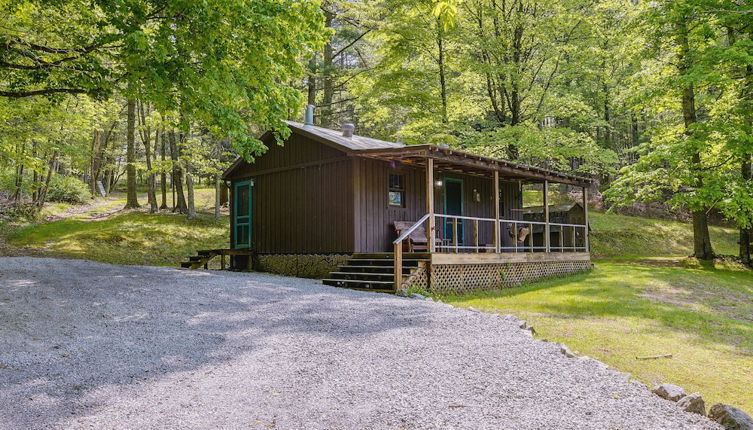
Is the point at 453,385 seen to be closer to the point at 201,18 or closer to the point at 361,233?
the point at 201,18

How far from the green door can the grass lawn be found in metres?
2.38

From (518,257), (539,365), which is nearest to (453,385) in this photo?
(539,365)

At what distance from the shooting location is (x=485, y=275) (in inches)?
450

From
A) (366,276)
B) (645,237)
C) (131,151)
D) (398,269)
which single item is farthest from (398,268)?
(645,237)

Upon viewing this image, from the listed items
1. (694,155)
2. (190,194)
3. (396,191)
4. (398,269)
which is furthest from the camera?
(190,194)

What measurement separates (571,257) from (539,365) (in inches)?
439

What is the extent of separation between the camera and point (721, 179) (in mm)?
14367

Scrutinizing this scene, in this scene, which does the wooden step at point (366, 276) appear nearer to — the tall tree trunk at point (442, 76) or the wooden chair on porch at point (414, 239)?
the wooden chair on porch at point (414, 239)

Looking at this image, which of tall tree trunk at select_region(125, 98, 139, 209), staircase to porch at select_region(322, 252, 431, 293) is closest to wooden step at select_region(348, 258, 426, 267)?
staircase to porch at select_region(322, 252, 431, 293)

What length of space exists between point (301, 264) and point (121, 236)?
8000 millimetres

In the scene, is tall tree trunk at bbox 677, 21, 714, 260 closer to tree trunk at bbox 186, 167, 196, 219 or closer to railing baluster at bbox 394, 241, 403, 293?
railing baluster at bbox 394, 241, 403, 293

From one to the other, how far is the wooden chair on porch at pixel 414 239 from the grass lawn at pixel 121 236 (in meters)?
7.58

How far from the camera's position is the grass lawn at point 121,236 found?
1497 cm

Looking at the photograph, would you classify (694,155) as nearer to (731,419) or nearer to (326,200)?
(326,200)
